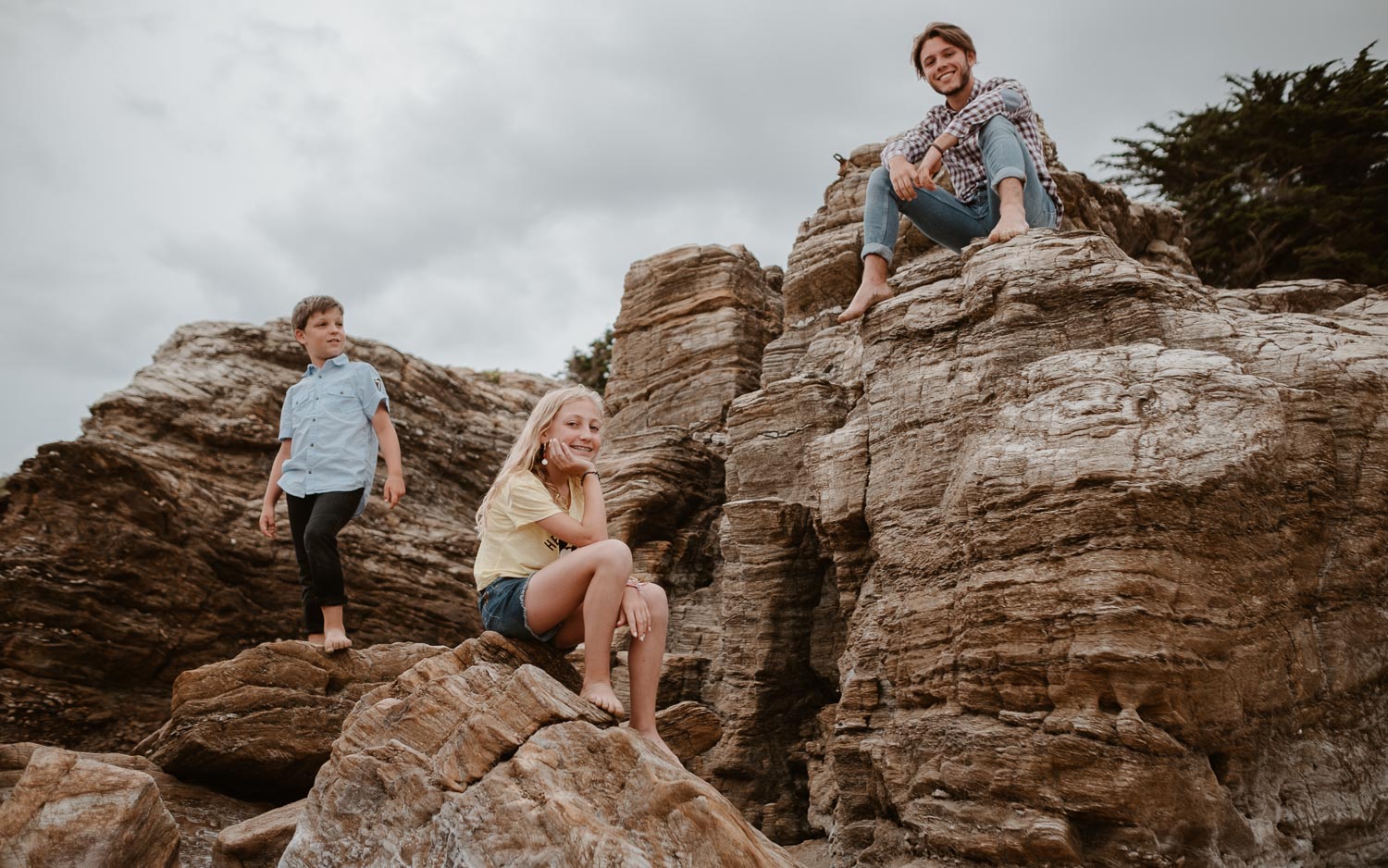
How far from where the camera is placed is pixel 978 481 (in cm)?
779

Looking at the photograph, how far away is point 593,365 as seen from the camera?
30.3 meters

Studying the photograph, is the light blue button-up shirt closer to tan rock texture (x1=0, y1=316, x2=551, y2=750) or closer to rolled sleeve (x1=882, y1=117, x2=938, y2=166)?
tan rock texture (x1=0, y1=316, x2=551, y2=750)

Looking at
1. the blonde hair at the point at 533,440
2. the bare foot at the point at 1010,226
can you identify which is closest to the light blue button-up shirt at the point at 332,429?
the blonde hair at the point at 533,440

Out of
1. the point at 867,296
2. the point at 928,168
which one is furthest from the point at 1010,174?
the point at 867,296

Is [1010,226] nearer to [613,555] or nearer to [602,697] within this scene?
[613,555]

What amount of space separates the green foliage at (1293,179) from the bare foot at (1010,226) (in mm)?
12698

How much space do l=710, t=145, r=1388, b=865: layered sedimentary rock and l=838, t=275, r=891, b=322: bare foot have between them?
29 centimetres

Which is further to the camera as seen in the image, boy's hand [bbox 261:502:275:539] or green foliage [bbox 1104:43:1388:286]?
green foliage [bbox 1104:43:1388:286]

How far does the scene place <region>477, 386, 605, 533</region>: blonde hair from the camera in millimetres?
7504

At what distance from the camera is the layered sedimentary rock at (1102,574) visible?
6777mm

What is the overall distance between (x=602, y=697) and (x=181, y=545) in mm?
8968

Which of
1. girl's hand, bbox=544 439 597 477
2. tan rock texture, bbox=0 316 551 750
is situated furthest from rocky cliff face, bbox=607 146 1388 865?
Result: tan rock texture, bbox=0 316 551 750

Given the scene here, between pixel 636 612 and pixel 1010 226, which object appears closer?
pixel 636 612

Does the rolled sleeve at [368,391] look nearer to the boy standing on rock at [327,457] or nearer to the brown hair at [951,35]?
the boy standing on rock at [327,457]
